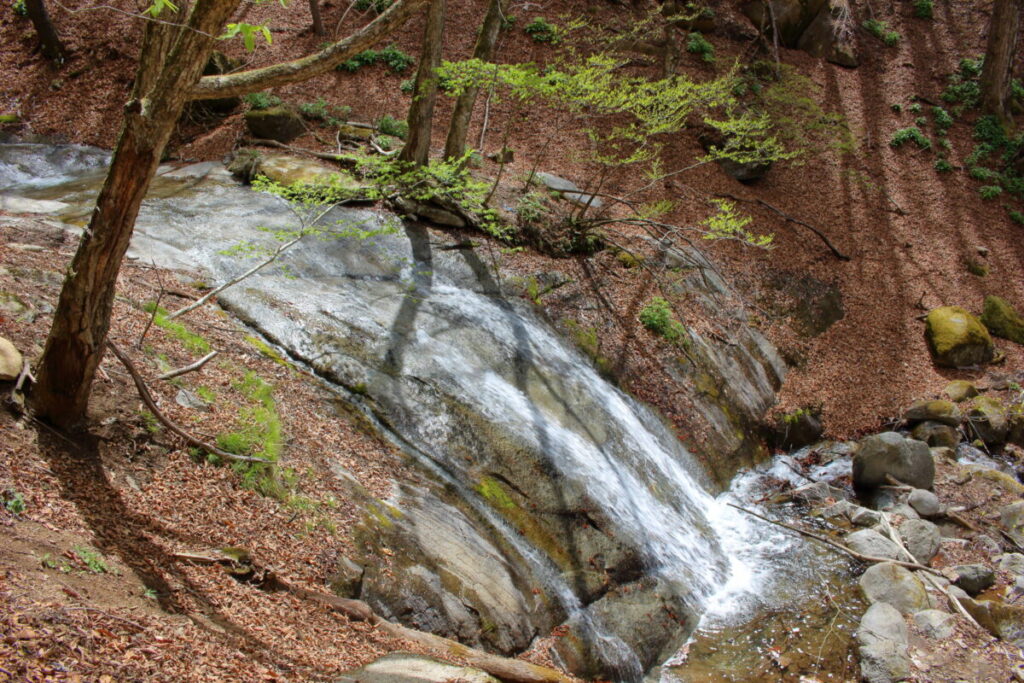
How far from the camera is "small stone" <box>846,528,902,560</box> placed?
29.3ft

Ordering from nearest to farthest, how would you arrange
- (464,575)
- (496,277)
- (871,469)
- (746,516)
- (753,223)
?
1. (464,575)
2. (746,516)
3. (871,469)
4. (496,277)
5. (753,223)

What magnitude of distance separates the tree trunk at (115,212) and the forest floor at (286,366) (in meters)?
0.42

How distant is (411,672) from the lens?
417 cm

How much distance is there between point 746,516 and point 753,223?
30.6 ft

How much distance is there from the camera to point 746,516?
1009 centimetres

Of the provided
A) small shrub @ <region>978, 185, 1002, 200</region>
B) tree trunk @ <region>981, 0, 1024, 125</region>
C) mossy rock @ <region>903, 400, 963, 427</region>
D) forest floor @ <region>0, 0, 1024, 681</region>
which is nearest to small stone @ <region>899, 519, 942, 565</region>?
forest floor @ <region>0, 0, 1024, 681</region>

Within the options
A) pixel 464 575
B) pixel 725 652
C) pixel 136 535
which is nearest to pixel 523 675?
pixel 464 575

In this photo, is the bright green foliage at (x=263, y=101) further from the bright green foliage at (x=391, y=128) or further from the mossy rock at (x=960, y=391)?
the mossy rock at (x=960, y=391)

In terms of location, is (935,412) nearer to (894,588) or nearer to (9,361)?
(894,588)

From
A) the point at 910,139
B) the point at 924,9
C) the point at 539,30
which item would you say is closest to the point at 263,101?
the point at 539,30

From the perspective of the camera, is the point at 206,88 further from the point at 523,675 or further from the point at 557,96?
the point at 557,96

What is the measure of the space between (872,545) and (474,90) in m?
10.0

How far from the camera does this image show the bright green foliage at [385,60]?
17875 millimetres

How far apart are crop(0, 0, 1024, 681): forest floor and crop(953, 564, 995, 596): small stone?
4.19 m
